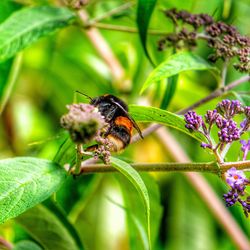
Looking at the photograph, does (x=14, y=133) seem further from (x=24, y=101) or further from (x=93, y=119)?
(x=93, y=119)

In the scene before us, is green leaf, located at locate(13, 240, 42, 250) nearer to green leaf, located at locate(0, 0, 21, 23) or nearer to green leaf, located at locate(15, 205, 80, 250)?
green leaf, located at locate(15, 205, 80, 250)

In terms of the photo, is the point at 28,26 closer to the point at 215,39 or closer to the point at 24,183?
the point at 215,39

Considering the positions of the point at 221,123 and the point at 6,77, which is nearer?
the point at 221,123

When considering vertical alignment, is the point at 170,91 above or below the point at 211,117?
above

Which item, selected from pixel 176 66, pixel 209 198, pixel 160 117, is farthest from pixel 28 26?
pixel 209 198

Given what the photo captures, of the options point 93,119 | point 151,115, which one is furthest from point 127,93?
point 93,119

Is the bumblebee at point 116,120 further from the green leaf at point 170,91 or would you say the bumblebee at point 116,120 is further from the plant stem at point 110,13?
the plant stem at point 110,13
